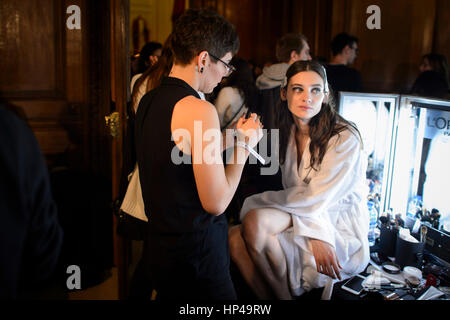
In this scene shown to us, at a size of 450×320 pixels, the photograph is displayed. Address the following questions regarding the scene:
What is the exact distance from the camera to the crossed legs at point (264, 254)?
1970 millimetres

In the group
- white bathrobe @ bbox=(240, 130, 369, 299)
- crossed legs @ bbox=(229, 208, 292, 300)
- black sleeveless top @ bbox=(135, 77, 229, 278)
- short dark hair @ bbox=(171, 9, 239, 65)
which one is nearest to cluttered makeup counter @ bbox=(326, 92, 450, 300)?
white bathrobe @ bbox=(240, 130, 369, 299)

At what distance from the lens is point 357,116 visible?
2625 mm

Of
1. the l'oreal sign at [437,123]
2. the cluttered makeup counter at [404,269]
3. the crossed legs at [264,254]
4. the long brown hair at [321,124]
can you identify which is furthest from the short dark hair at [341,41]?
the crossed legs at [264,254]

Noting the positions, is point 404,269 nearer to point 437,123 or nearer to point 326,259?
point 326,259

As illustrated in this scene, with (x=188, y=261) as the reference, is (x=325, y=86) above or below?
above

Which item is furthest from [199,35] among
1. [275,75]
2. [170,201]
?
[275,75]

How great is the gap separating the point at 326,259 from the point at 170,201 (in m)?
0.91

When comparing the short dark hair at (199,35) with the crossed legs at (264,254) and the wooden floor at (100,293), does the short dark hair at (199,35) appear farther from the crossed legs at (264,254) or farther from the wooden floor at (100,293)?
the wooden floor at (100,293)

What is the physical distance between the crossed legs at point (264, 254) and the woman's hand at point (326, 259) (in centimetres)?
17

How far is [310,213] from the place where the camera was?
1.96 m

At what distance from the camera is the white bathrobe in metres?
1.96

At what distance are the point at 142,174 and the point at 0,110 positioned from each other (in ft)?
1.99
